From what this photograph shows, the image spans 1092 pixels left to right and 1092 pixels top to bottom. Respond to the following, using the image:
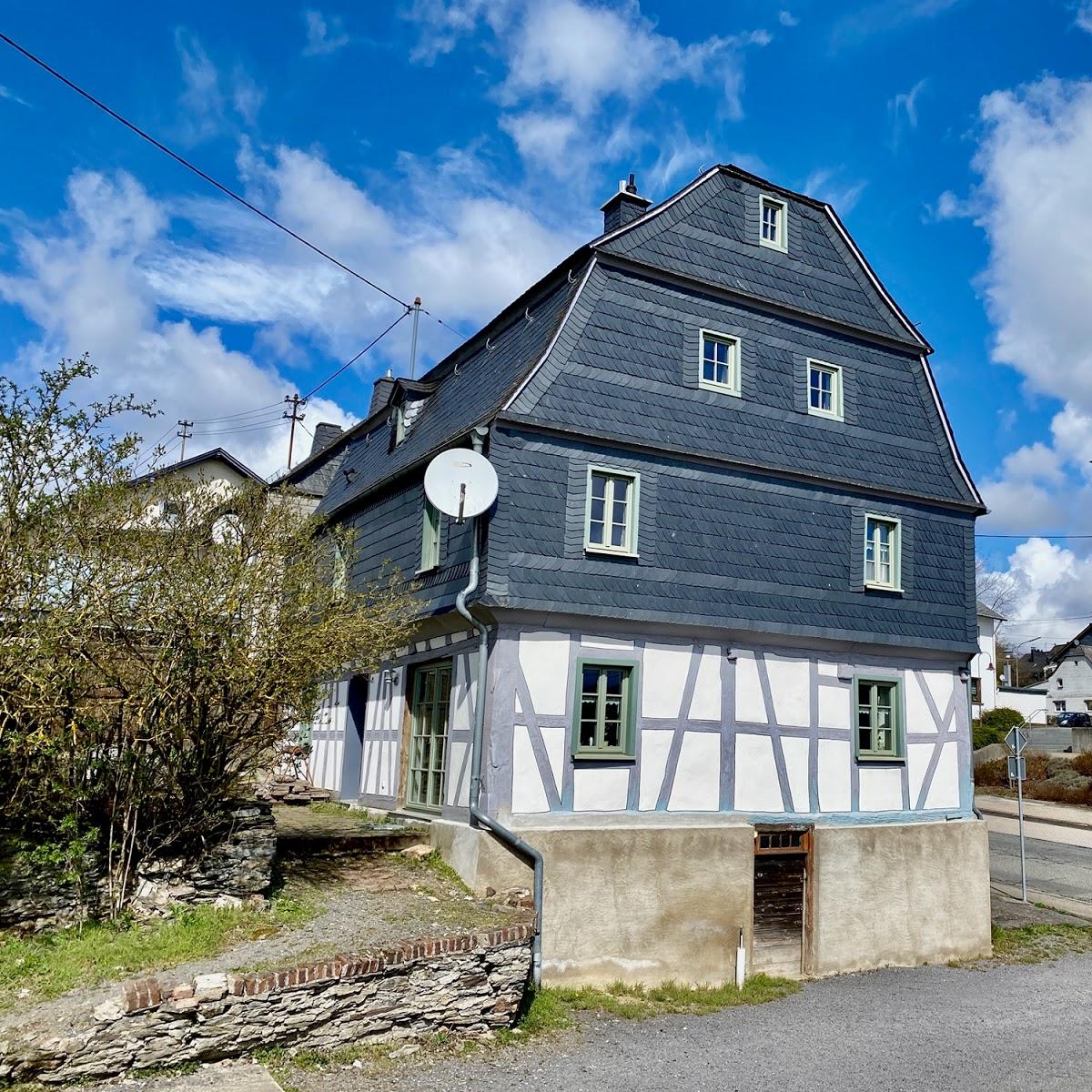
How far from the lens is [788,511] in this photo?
14.9 metres

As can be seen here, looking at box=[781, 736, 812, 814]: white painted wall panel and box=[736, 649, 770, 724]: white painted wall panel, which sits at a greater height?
box=[736, 649, 770, 724]: white painted wall panel

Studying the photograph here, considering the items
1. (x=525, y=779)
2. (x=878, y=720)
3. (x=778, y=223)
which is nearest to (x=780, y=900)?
(x=878, y=720)

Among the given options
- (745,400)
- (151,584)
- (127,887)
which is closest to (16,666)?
(151,584)

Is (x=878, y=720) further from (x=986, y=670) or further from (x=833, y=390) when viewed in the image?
(x=986, y=670)

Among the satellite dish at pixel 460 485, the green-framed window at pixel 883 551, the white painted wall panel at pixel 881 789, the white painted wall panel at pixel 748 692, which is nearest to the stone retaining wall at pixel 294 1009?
the satellite dish at pixel 460 485

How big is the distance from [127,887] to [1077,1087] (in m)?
9.41

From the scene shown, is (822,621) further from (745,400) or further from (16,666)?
(16,666)

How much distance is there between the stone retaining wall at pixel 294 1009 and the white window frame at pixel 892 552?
804 cm

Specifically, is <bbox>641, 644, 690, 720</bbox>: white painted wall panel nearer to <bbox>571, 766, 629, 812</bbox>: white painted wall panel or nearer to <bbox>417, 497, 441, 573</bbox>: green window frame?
<bbox>571, 766, 629, 812</bbox>: white painted wall panel

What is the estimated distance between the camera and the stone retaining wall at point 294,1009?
25.3ft

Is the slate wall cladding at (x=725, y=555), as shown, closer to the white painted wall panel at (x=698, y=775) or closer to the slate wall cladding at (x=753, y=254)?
the white painted wall panel at (x=698, y=775)

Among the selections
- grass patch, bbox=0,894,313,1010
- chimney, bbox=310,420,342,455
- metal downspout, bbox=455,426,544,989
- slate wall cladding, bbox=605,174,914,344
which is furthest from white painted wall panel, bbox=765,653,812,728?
chimney, bbox=310,420,342,455

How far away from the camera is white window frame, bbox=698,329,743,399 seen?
14625 mm

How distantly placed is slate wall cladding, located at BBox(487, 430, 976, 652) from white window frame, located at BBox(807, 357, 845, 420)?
1.28 metres
